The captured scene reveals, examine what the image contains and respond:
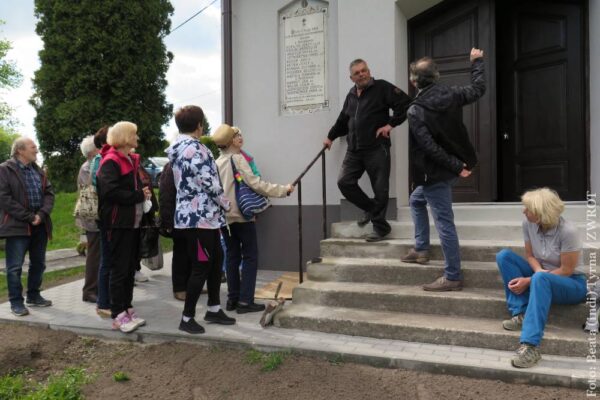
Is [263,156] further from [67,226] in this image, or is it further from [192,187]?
[67,226]

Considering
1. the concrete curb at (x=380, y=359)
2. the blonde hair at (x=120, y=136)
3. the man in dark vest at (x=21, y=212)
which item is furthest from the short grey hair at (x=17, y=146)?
the concrete curb at (x=380, y=359)

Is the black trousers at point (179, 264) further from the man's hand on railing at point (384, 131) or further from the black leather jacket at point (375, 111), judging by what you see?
the man's hand on railing at point (384, 131)

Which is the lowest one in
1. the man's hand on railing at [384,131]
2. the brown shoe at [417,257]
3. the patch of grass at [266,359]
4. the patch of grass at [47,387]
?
the patch of grass at [47,387]

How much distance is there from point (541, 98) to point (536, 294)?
368 centimetres

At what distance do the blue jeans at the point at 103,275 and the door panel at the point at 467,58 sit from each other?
13.5ft

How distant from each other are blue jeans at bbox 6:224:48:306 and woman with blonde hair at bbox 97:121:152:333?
4.01ft

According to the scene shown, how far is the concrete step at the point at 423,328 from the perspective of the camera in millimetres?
3180

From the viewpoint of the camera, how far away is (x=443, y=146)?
396cm

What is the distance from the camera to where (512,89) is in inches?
244

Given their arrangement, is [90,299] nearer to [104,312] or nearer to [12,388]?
[104,312]

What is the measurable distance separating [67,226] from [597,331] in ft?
42.0

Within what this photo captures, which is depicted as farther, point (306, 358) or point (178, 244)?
point (178, 244)

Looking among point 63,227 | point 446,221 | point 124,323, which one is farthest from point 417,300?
point 63,227

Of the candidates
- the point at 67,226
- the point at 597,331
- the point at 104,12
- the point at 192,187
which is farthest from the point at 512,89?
the point at 104,12
